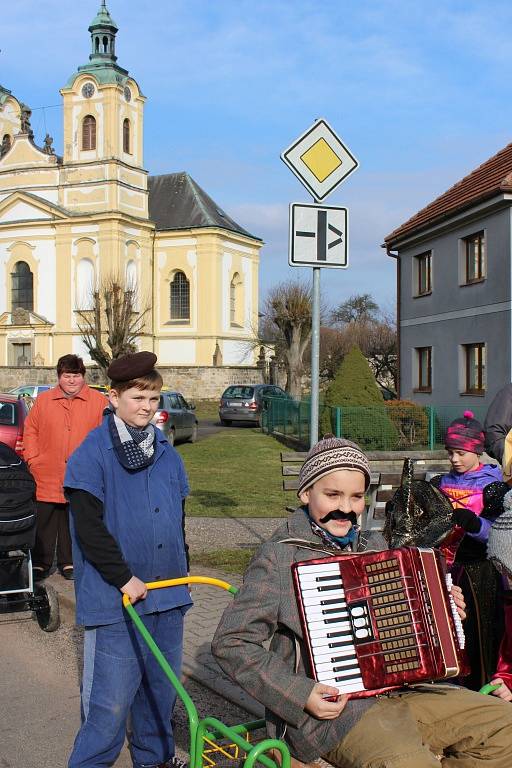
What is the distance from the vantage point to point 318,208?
6508mm

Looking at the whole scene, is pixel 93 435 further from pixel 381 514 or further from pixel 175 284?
pixel 175 284

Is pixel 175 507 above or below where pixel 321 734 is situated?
above

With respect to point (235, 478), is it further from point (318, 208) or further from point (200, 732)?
point (200, 732)

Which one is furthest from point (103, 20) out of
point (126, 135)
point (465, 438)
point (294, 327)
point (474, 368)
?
point (465, 438)

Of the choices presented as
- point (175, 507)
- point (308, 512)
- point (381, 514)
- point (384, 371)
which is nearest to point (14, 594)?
point (381, 514)

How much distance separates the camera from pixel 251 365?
59500mm

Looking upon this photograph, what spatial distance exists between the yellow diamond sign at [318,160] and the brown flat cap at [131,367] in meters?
3.01

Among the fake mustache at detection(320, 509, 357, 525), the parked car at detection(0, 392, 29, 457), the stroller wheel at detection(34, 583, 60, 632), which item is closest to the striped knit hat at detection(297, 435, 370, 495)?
Answer: the fake mustache at detection(320, 509, 357, 525)

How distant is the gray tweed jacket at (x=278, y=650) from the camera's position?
291 centimetres

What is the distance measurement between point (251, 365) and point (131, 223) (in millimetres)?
11845

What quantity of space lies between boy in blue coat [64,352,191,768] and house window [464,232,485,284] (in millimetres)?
22156

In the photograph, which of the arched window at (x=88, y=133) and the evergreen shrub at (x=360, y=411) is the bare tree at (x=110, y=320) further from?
the evergreen shrub at (x=360, y=411)

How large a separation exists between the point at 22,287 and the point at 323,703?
2286 inches

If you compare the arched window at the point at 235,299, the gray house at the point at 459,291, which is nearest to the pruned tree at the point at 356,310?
Answer: the arched window at the point at 235,299
